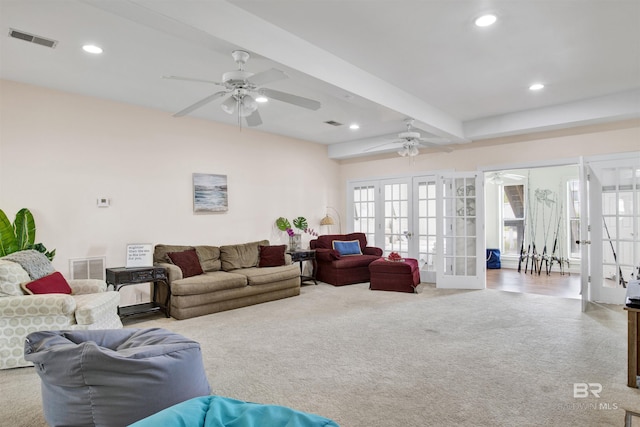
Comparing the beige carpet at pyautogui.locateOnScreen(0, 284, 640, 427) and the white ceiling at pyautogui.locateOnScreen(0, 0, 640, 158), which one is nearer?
the beige carpet at pyautogui.locateOnScreen(0, 284, 640, 427)

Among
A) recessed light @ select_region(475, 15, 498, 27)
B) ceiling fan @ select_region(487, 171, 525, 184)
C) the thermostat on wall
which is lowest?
the thermostat on wall

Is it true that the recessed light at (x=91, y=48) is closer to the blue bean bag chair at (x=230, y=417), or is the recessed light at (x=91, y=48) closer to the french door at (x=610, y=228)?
the blue bean bag chair at (x=230, y=417)

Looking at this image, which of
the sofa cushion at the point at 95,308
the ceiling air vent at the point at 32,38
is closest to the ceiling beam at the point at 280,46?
the ceiling air vent at the point at 32,38

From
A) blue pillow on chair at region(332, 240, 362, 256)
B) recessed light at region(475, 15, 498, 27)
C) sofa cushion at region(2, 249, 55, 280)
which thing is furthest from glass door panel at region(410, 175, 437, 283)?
sofa cushion at region(2, 249, 55, 280)

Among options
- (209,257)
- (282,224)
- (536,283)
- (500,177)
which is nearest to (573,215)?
(500,177)

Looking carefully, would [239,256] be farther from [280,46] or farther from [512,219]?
[512,219]

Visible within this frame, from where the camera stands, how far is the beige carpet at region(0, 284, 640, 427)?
2.40 metres

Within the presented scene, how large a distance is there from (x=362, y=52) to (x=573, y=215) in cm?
734

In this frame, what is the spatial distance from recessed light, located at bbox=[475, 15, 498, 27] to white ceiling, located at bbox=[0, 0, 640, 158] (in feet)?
0.19

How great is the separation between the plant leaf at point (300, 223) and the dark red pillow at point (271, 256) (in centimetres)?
108

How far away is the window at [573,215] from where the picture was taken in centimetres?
827

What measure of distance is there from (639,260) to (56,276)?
7009 millimetres

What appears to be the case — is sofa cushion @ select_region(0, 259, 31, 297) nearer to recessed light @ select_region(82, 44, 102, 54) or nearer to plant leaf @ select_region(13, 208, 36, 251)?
plant leaf @ select_region(13, 208, 36, 251)

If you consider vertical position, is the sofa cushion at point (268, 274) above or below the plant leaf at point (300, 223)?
below
